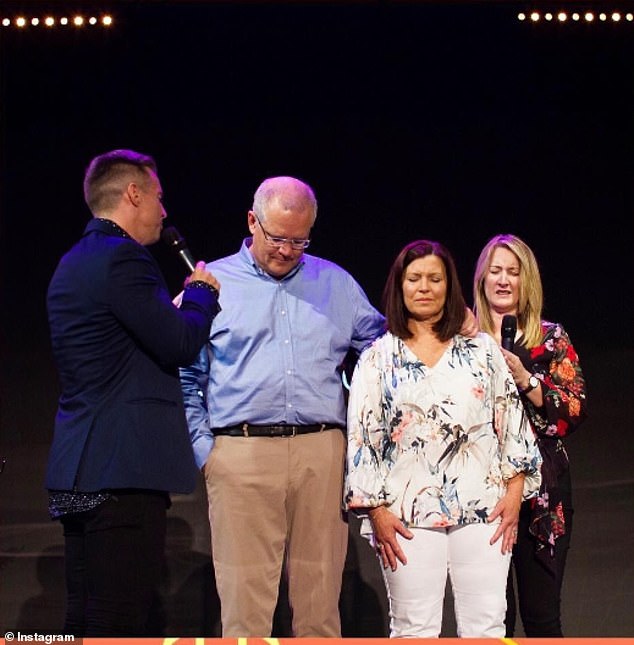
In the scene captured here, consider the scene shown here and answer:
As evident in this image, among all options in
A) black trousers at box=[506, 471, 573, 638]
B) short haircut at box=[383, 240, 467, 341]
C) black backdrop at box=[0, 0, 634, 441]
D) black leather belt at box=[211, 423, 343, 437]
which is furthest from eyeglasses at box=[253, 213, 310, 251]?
black backdrop at box=[0, 0, 634, 441]

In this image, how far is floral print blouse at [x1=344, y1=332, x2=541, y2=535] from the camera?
106 inches

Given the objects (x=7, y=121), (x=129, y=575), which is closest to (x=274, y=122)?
(x=7, y=121)

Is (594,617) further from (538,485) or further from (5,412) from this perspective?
(5,412)

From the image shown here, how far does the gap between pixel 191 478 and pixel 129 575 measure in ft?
0.85

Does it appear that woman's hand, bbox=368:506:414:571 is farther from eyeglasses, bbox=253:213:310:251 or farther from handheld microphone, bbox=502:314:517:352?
eyeglasses, bbox=253:213:310:251

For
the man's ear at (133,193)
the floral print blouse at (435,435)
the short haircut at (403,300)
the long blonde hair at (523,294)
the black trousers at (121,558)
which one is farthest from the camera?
the long blonde hair at (523,294)

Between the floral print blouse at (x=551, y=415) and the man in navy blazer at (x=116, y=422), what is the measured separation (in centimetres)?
101

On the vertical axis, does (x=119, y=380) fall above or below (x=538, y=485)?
above

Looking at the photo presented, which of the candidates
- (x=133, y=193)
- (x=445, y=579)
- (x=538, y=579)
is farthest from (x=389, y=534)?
(x=133, y=193)

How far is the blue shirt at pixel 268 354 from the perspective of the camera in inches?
116

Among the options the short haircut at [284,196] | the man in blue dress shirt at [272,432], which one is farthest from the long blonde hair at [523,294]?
the short haircut at [284,196]

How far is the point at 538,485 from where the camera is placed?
2.83 m

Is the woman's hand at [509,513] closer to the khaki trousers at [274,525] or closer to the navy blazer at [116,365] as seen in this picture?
the khaki trousers at [274,525]

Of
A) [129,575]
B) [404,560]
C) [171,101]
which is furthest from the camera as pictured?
[171,101]
